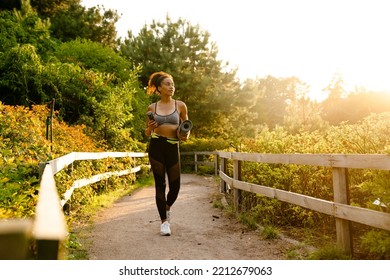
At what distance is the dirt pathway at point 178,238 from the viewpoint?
13.1 feet

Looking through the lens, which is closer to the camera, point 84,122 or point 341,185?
point 341,185

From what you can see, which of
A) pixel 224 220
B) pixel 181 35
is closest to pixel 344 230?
pixel 224 220

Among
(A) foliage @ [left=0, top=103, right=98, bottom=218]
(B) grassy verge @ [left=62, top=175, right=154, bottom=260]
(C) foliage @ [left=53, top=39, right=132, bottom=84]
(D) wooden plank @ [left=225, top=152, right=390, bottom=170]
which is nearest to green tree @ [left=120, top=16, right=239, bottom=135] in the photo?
(C) foliage @ [left=53, top=39, right=132, bottom=84]

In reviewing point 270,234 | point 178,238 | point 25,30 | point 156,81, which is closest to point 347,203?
point 270,234

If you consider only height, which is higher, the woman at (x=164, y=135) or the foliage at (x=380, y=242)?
the woman at (x=164, y=135)

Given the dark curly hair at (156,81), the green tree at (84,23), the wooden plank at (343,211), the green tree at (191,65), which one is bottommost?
the wooden plank at (343,211)

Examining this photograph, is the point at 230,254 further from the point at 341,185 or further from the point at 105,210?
the point at 105,210

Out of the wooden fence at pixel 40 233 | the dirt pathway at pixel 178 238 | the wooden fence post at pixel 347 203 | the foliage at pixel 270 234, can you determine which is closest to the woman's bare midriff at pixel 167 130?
the dirt pathway at pixel 178 238

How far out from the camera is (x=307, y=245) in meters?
4.10

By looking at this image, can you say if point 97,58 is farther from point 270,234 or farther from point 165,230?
point 270,234

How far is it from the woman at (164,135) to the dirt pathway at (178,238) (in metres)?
0.38

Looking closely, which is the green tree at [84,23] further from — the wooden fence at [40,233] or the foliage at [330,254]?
the wooden fence at [40,233]

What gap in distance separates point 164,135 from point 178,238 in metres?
1.18
